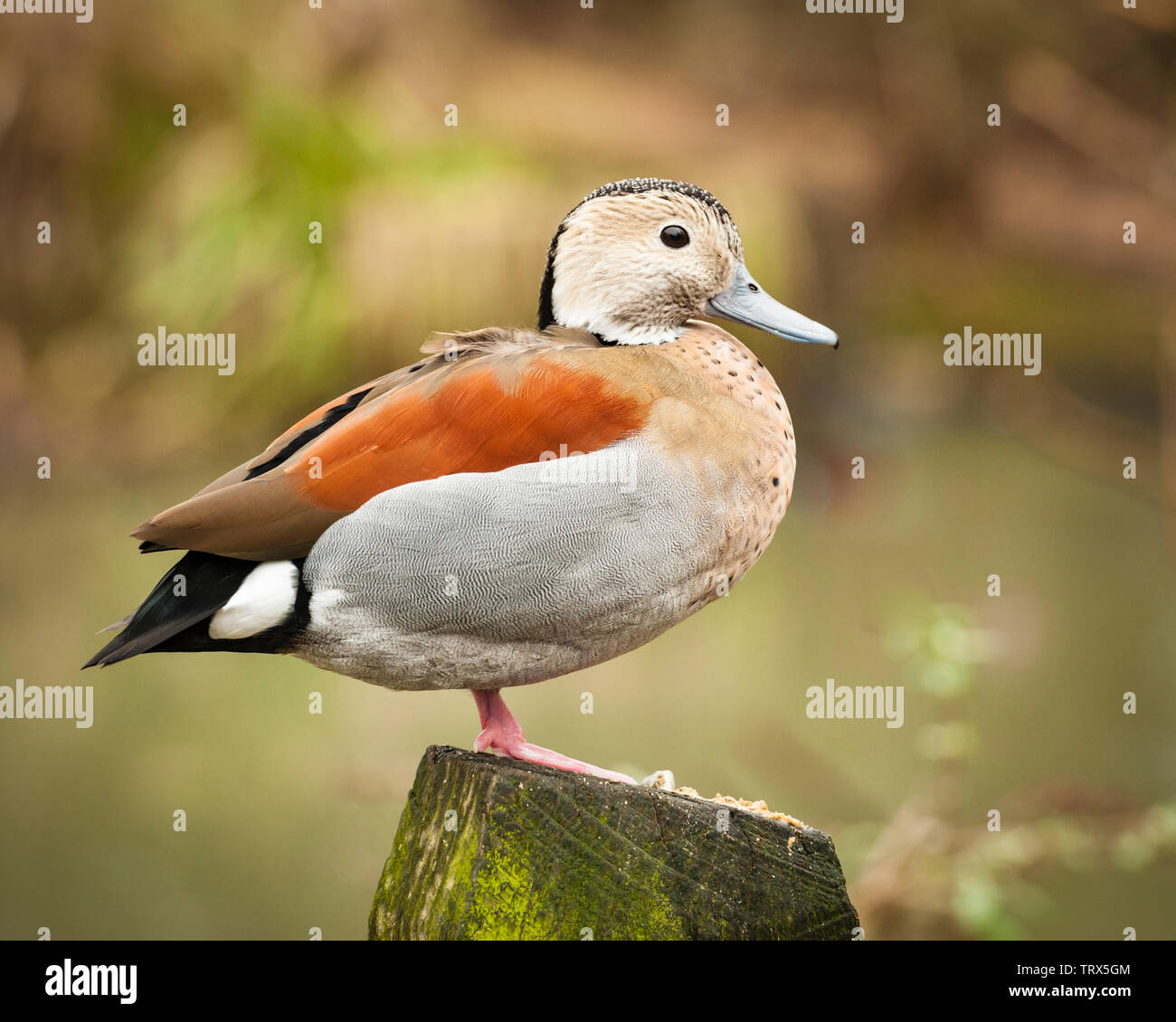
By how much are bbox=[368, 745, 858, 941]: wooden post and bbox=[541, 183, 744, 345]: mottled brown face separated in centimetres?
66

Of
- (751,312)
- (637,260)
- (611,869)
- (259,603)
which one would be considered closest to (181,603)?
(259,603)

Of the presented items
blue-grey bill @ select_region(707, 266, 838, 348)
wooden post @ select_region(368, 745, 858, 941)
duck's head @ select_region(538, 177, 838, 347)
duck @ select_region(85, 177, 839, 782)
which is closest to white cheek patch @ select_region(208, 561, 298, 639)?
duck @ select_region(85, 177, 839, 782)

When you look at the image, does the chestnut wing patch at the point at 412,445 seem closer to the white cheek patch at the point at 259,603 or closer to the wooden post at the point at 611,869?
the white cheek patch at the point at 259,603

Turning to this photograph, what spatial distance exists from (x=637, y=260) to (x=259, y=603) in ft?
2.25

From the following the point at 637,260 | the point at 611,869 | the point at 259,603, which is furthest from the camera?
the point at 637,260

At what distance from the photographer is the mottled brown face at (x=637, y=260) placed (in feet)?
5.79

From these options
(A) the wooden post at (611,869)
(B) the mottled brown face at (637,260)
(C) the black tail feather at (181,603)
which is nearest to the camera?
(A) the wooden post at (611,869)

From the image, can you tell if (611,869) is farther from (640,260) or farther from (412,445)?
(640,260)

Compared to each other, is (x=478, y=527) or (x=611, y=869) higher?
(x=478, y=527)

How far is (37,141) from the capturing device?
3346 millimetres

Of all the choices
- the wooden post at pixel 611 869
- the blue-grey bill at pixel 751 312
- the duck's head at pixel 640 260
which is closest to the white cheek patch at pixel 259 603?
the wooden post at pixel 611 869

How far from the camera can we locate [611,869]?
1408 mm

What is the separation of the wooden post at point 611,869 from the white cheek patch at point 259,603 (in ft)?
1.05

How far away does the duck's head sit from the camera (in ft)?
5.79
